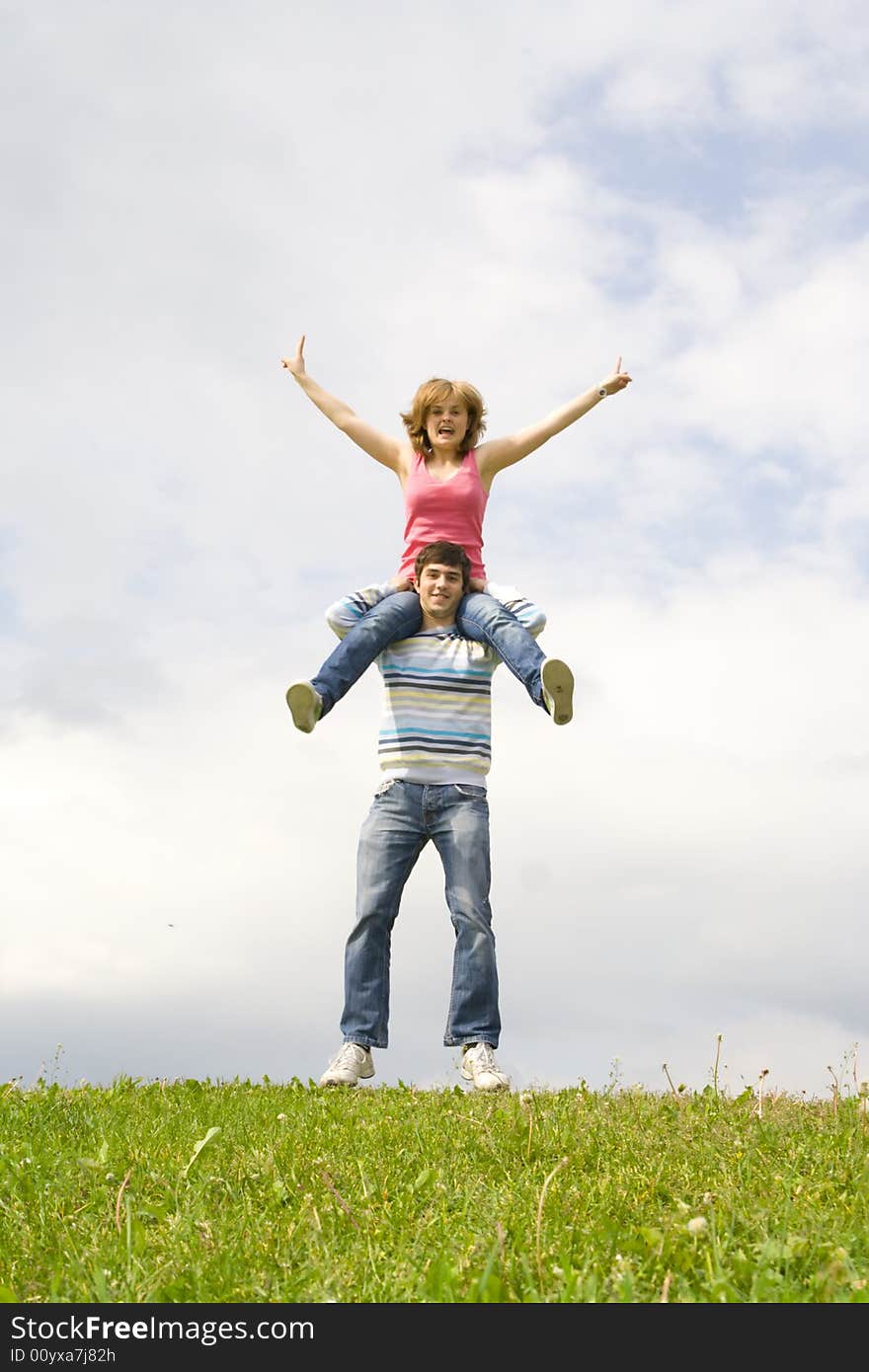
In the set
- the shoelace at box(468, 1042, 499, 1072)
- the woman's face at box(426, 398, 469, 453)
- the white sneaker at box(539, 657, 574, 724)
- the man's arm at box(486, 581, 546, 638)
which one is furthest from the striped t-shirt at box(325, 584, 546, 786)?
the shoelace at box(468, 1042, 499, 1072)

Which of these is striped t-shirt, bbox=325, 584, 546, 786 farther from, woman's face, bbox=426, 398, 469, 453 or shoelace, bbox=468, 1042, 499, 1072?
shoelace, bbox=468, 1042, 499, 1072

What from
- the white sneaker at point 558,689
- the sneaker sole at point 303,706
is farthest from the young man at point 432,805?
the white sneaker at point 558,689

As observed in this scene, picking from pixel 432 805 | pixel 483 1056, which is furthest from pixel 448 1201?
pixel 432 805

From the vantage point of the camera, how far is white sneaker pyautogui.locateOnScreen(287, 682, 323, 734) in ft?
26.7

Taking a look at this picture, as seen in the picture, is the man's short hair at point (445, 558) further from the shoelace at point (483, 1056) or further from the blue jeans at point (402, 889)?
the shoelace at point (483, 1056)

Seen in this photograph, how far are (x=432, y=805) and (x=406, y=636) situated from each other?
123 cm

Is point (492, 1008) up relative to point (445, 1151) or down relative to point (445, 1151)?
up

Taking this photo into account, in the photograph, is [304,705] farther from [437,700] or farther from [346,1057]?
[346,1057]

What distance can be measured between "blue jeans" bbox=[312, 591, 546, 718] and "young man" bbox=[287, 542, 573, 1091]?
0.32 ft

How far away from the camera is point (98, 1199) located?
483cm
